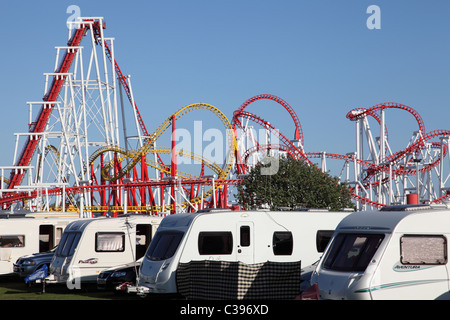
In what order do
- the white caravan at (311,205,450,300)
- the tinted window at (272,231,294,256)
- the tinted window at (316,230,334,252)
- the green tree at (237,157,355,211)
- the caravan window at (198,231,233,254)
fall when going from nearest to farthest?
the white caravan at (311,205,450,300), the caravan window at (198,231,233,254), the tinted window at (272,231,294,256), the tinted window at (316,230,334,252), the green tree at (237,157,355,211)

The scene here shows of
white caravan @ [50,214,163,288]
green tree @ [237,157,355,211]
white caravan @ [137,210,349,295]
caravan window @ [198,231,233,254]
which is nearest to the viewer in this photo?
white caravan @ [137,210,349,295]

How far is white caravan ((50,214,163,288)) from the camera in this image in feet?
57.6

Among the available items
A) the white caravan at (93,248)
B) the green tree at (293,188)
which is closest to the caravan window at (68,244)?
the white caravan at (93,248)

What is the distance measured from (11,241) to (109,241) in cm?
521

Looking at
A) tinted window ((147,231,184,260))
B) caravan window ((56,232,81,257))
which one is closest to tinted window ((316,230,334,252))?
tinted window ((147,231,184,260))

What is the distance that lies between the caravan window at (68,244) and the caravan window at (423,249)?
995 centimetres

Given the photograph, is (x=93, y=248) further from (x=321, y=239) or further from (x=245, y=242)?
(x=321, y=239)

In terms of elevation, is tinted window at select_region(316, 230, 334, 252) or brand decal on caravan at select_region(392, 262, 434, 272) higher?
brand decal on caravan at select_region(392, 262, 434, 272)

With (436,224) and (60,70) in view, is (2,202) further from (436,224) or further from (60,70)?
(436,224)

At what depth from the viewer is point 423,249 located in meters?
10.7

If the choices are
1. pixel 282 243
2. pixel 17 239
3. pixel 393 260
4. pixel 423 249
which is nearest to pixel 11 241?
pixel 17 239

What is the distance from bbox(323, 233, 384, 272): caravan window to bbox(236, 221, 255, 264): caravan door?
411 centimetres

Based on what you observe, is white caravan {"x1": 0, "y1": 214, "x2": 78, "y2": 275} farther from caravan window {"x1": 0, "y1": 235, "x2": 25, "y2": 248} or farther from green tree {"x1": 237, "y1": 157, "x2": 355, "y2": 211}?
green tree {"x1": 237, "y1": 157, "x2": 355, "y2": 211}

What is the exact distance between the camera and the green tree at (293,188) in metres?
37.8
